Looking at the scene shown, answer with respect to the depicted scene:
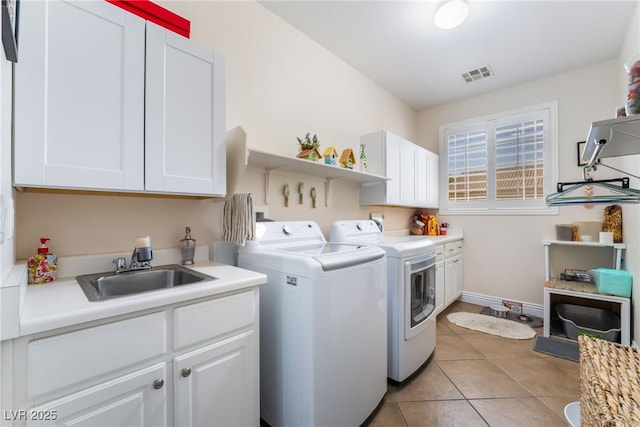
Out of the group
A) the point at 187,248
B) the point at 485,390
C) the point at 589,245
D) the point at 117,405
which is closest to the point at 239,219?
the point at 187,248

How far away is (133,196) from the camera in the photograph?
147 cm

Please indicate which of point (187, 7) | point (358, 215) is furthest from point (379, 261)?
point (187, 7)

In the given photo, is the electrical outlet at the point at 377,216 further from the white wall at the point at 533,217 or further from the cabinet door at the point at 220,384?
the cabinet door at the point at 220,384

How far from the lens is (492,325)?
2980 millimetres

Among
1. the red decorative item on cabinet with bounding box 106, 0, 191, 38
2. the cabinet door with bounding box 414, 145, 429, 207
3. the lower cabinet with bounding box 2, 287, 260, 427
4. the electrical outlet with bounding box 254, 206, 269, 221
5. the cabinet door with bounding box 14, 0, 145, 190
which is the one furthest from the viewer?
the cabinet door with bounding box 414, 145, 429, 207

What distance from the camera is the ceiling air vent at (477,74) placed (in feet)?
10.1

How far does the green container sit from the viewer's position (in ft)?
7.81

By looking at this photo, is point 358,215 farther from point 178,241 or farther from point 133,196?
point 133,196

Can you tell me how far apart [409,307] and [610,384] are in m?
1.19

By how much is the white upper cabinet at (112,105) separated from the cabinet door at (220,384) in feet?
2.48

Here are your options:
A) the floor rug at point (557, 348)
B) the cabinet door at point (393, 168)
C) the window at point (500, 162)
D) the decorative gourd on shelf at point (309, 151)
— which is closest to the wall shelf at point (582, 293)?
the floor rug at point (557, 348)

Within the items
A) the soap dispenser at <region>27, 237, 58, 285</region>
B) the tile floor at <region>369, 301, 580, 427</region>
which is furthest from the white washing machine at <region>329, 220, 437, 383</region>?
the soap dispenser at <region>27, 237, 58, 285</region>

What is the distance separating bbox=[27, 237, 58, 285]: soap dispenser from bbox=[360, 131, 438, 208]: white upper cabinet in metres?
2.51

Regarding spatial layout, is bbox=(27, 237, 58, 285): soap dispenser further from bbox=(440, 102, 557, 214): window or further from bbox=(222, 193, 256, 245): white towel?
bbox=(440, 102, 557, 214): window
